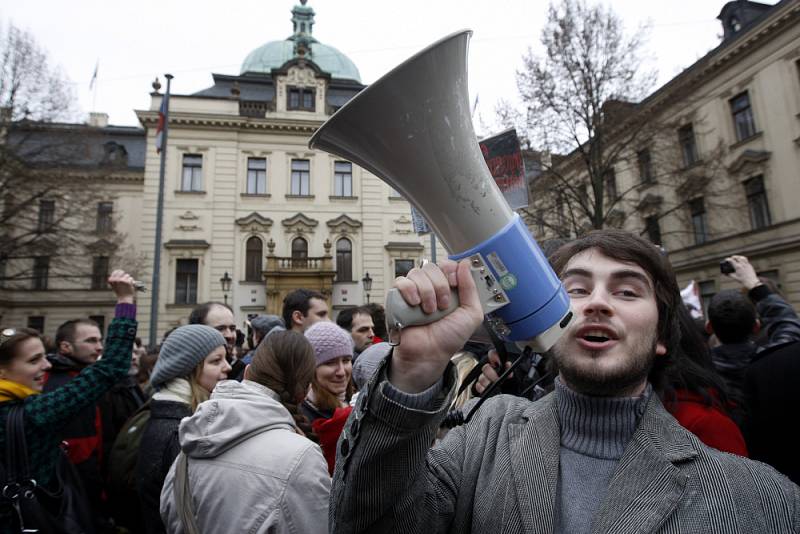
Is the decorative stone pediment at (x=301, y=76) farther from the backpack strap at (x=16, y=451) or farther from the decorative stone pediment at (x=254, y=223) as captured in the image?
the backpack strap at (x=16, y=451)

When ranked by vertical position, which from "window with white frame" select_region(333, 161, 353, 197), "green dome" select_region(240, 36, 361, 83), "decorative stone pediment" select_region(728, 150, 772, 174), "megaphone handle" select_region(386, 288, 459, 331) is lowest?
"megaphone handle" select_region(386, 288, 459, 331)

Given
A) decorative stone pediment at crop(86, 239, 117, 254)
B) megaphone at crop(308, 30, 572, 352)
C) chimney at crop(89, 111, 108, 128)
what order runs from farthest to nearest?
chimney at crop(89, 111, 108, 128), decorative stone pediment at crop(86, 239, 117, 254), megaphone at crop(308, 30, 572, 352)

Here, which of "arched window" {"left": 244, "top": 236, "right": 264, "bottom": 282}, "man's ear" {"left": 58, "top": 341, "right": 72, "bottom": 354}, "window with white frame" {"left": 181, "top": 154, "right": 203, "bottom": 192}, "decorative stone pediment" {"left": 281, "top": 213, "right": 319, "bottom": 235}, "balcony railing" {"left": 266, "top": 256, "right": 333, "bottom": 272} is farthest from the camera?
"decorative stone pediment" {"left": 281, "top": 213, "right": 319, "bottom": 235}

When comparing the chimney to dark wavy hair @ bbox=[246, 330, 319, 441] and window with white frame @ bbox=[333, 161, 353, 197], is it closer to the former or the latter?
window with white frame @ bbox=[333, 161, 353, 197]

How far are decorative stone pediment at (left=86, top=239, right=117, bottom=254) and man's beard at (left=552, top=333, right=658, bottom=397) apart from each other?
18191mm

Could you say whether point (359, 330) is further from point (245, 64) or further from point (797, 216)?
point (245, 64)

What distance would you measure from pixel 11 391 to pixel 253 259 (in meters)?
19.0

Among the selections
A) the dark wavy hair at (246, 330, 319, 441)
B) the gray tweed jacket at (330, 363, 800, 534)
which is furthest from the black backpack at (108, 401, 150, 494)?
the gray tweed jacket at (330, 363, 800, 534)

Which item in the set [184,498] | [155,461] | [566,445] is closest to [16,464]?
[155,461]

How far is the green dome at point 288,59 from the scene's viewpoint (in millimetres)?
27578

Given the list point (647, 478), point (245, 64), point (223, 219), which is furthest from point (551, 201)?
point (245, 64)

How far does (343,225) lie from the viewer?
838 inches

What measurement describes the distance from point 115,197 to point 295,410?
29384 millimetres

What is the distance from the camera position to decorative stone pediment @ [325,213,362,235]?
21.2 meters
